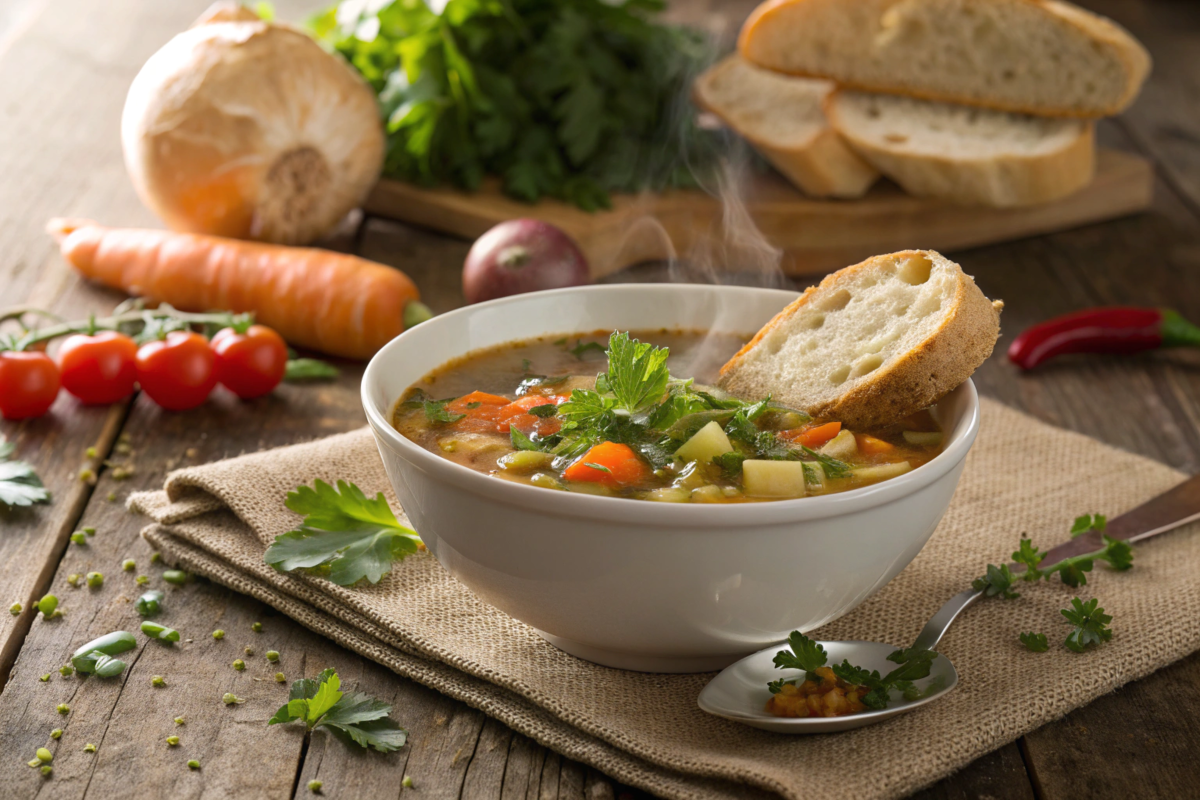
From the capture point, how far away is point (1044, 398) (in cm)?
387

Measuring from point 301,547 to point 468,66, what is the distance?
290cm

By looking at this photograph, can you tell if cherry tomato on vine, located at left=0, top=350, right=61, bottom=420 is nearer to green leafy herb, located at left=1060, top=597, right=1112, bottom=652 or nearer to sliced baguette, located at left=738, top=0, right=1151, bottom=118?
green leafy herb, located at left=1060, top=597, right=1112, bottom=652

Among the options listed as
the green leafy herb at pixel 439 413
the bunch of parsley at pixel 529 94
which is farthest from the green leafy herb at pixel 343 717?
the bunch of parsley at pixel 529 94

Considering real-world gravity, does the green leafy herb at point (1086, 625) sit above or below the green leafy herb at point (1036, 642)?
above

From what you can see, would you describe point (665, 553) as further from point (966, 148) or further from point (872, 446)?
point (966, 148)

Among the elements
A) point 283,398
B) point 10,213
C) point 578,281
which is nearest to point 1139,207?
point 578,281

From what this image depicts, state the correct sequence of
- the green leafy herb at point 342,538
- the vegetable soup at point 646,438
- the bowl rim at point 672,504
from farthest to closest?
the green leafy herb at point 342,538 < the vegetable soup at point 646,438 < the bowl rim at point 672,504

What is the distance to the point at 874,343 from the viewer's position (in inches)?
98.0

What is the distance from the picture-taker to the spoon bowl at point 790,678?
1981 mm

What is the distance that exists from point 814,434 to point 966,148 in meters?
2.93

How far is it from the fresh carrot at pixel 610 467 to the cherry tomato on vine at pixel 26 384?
6.87 feet

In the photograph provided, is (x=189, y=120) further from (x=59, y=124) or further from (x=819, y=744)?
(x=819, y=744)

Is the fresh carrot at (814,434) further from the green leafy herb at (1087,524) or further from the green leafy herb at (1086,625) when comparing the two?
the green leafy herb at (1087,524)

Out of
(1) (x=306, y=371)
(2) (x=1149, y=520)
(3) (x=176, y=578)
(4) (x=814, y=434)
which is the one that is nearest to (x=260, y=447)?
(1) (x=306, y=371)
